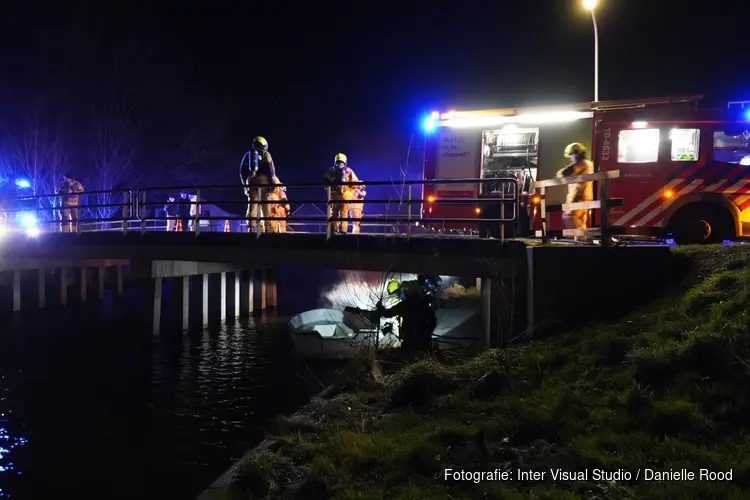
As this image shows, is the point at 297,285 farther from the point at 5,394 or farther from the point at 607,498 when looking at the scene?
the point at 607,498

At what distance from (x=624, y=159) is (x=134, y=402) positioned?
34.9 ft

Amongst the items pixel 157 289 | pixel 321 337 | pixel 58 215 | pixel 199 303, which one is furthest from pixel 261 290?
pixel 321 337

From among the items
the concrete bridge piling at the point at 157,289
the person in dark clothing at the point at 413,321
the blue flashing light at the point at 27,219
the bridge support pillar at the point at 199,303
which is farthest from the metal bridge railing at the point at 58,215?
the person in dark clothing at the point at 413,321

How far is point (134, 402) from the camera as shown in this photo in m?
11.9

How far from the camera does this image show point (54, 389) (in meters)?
12.8

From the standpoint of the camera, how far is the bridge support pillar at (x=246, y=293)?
23125mm

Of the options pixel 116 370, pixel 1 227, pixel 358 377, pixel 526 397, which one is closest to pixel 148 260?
pixel 116 370

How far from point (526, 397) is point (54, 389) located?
1062cm

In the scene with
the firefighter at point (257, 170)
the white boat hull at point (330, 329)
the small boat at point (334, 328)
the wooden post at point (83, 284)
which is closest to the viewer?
the small boat at point (334, 328)

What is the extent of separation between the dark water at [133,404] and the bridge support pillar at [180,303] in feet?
1.42

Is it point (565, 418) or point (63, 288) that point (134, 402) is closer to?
point (565, 418)

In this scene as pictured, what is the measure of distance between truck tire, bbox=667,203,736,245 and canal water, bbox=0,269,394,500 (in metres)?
5.68

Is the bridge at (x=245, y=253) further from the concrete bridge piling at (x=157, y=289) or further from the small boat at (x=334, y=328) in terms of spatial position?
the small boat at (x=334, y=328)

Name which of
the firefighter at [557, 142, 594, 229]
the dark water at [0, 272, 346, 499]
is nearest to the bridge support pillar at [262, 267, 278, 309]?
the dark water at [0, 272, 346, 499]
